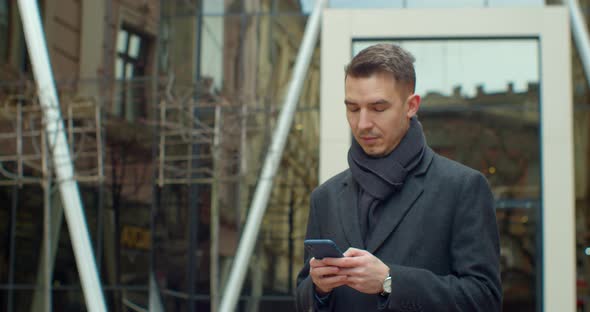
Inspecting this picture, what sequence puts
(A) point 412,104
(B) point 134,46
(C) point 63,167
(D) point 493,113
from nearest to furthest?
(A) point 412,104 → (C) point 63,167 → (D) point 493,113 → (B) point 134,46

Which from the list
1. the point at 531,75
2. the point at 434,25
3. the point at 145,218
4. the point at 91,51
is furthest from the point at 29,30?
the point at 531,75

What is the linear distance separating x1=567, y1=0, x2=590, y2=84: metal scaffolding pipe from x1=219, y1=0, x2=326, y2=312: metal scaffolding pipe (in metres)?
4.78

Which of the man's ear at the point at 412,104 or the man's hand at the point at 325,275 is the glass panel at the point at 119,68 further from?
the man's hand at the point at 325,275

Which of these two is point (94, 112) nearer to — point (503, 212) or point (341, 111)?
point (341, 111)

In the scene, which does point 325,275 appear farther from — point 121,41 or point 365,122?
point 121,41

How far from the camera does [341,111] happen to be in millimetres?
15875

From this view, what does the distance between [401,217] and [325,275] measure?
28 centimetres

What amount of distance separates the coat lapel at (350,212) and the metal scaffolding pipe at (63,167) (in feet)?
41.2

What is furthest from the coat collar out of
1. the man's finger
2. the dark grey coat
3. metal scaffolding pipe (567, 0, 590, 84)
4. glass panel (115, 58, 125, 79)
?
glass panel (115, 58, 125, 79)

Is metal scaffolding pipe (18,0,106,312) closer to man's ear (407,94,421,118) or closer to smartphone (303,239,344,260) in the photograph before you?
man's ear (407,94,421,118)

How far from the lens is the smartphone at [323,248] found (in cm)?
192

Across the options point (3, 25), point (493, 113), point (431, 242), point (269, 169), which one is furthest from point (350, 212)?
point (3, 25)

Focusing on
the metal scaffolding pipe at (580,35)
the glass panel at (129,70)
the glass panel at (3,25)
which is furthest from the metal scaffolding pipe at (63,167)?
the metal scaffolding pipe at (580,35)

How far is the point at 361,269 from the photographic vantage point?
6.44 feet
